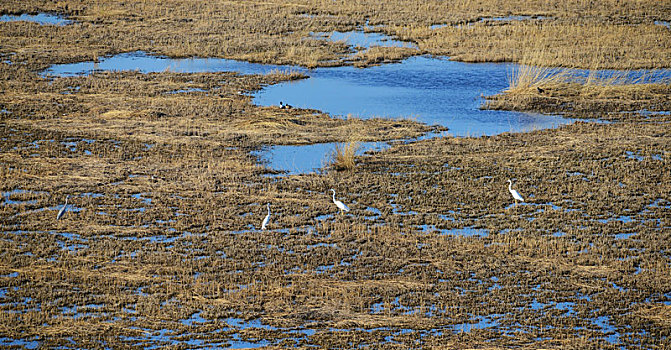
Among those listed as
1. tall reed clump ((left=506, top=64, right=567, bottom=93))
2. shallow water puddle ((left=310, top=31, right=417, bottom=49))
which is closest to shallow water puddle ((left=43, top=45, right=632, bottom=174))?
shallow water puddle ((left=310, top=31, right=417, bottom=49))

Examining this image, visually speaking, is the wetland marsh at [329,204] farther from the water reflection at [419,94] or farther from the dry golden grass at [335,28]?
the dry golden grass at [335,28]

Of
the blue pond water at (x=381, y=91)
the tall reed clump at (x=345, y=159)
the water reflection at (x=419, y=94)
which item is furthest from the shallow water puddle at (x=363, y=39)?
the tall reed clump at (x=345, y=159)

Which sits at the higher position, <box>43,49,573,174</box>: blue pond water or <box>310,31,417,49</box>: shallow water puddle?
<box>310,31,417,49</box>: shallow water puddle

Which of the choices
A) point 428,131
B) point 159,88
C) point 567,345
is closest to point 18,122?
point 159,88

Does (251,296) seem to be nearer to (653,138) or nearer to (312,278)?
(312,278)

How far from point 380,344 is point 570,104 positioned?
19909 mm

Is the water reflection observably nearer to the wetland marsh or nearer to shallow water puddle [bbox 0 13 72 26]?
the wetland marsh

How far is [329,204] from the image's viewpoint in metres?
20.9

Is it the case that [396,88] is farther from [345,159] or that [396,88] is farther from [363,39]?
[345,159]

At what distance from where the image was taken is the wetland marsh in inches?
583

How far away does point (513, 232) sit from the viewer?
1898 cm

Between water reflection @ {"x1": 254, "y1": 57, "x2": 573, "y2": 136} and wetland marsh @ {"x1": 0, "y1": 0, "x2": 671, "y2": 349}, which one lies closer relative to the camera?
wetland marsh @ {"x1": 0, "y1": 0, "x2": 671, "y2": 349}

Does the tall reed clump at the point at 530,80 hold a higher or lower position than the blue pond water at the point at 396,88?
higher

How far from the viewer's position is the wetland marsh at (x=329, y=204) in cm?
1482
